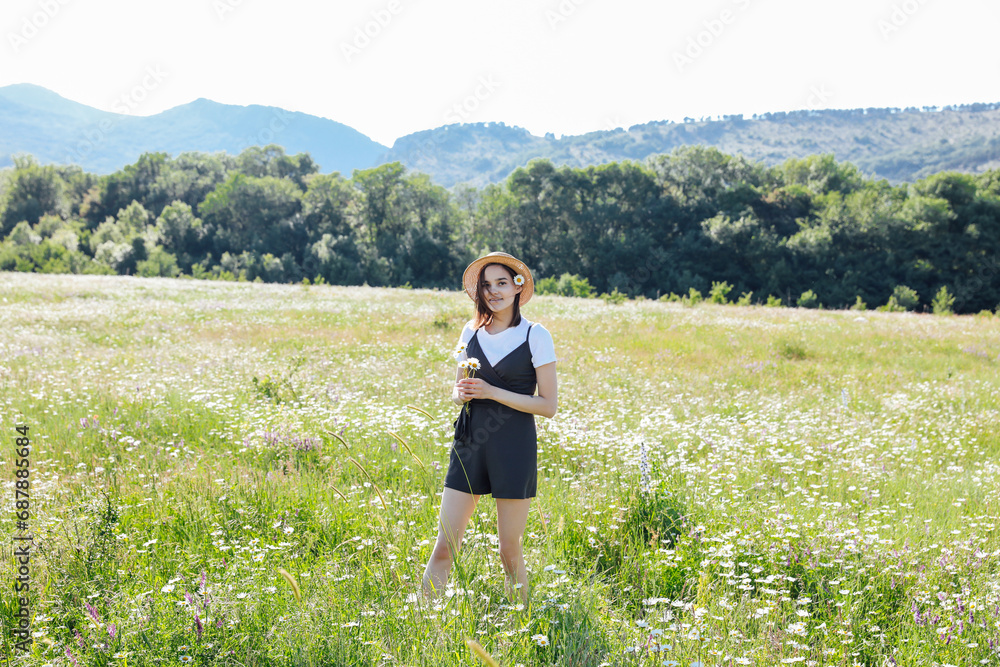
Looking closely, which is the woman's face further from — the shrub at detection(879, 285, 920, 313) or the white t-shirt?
the shrub at detection(879, 285, 920, 313)

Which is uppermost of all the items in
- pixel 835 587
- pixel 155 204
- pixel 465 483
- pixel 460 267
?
pixel 155 204

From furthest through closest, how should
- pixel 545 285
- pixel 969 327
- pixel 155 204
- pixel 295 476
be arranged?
pixel 155 204 < pixel 545 285 < pixel 969 327 < pixel 295 476

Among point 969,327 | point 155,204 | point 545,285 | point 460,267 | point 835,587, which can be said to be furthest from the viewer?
point 155,204

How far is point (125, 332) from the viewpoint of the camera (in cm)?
1477

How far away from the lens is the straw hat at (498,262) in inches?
134

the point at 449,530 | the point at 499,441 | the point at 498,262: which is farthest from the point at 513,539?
the point at 498,262

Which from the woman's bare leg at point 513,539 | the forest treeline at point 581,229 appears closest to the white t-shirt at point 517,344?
the woman's bare leg at point 513,539

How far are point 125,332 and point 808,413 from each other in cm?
1593

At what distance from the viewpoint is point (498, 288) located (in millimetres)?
3365

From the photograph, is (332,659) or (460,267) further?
(460,267)

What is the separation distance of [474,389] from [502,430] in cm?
33

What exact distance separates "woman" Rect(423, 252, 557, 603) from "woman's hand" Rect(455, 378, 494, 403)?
0.02 metres

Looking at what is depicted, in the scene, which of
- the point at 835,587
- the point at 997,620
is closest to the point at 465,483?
the point at 835,587

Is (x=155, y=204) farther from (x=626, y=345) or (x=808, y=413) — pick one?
(x=808, y=413)
